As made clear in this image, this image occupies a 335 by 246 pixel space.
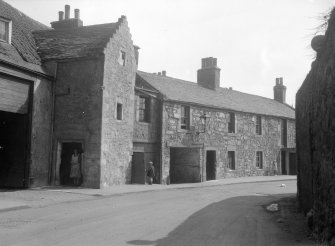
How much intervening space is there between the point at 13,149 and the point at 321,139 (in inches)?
536

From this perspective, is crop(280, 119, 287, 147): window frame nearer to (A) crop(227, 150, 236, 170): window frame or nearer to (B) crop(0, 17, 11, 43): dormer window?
(A) crop(227, 150, 236, 170): window frame

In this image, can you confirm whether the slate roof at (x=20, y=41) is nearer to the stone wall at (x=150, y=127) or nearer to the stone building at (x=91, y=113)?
the stone building at (x=91, y=113)

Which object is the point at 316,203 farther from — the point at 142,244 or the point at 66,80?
the point at 66,80

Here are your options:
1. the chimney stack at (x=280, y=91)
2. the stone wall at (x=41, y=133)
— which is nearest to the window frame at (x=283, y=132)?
the chimney stack at (x=280, y=91)

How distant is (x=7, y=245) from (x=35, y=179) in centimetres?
1070

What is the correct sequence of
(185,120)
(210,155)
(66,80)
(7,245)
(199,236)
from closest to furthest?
(7,245) < (199,236) < (66,80) < (185,120) < (210,155)

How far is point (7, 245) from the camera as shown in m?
6.56

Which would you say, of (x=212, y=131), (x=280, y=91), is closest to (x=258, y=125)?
(x=212, y=131)

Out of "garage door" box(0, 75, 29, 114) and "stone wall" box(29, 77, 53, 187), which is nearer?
"garage door" box(0, 75, 29, 114)

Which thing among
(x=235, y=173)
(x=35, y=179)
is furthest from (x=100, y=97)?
(x=235, y=173)

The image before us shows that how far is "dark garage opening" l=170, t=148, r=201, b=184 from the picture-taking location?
2369 centimetres

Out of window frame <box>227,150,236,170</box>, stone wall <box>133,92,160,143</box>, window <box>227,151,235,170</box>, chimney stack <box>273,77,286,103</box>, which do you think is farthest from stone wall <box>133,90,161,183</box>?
chimney stack <box>273,77,286,103</box>

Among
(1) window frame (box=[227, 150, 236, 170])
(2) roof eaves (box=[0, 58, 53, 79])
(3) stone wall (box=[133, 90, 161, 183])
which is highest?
(2) roof eaves (box=[0, 58, 53, 79])

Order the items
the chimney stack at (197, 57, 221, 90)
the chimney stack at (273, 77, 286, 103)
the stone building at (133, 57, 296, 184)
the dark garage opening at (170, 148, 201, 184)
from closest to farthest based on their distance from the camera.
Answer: the stone building at (133, 57, 296, 184), the dark garage opening at (170, 148, 201, 184), the chimney stack at (197, 57, 221, 90), the chimney stack at (273, 77, 286, 103)
